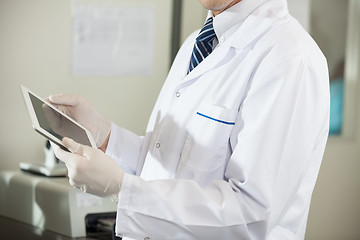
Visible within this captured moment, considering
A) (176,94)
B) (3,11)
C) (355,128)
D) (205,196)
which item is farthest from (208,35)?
(355,128)

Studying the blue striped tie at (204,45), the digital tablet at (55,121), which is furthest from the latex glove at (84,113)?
the blue striped tie at (204,45)

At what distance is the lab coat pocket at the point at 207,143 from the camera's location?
1352 mm

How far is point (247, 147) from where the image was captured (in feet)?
4.06

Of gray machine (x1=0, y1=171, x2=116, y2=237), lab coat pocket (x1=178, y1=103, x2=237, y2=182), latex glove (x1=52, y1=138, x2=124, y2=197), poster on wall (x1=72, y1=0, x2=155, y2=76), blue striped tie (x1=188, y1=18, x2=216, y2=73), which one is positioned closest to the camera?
latex glove (x1=52, y1=138, x2=124, y2=197)

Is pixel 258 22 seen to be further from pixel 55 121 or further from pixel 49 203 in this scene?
pixel 49 203

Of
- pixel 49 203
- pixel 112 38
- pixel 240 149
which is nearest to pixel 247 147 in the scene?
pixel 240 149

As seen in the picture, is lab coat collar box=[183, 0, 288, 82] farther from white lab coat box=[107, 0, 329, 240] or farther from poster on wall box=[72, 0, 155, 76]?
poster on wall box=[72, 0, 155, 76]

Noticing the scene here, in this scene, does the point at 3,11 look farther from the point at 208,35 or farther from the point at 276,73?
the point at 276,73

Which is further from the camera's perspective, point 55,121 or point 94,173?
point 55,121

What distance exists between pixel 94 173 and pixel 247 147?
11.7 inches

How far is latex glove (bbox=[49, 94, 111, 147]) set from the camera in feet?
5.31

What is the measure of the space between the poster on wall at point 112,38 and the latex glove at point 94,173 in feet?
4.43

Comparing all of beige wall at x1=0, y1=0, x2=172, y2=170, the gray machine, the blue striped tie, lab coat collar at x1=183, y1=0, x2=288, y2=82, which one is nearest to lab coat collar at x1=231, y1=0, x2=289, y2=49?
lab coat collar at x1=183, y1=0, x2=288, y2=82

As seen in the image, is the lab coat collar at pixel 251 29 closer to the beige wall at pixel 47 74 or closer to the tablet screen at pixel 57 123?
the tablet screen at pixel 57 123
